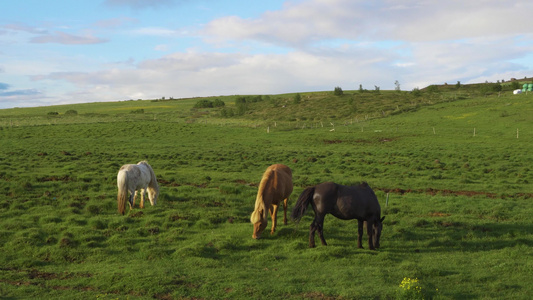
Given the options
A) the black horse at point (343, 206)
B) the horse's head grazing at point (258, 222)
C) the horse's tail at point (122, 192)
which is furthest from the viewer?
the horse's tail at point (122, 192)

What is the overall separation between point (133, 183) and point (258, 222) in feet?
18.7

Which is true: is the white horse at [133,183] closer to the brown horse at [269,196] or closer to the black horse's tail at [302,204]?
the brown horse at [269,196]

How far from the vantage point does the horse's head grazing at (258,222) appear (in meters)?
12.3

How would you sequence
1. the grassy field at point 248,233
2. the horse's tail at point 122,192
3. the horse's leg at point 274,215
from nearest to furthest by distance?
→ the grassy field at point 248,233 < the horse's leg at point 274,215 < the horse's tail at point 122,192

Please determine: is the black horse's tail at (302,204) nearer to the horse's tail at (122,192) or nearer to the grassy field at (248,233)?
the grassy field at (248,233)

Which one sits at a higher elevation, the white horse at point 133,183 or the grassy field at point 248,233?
the white horse at point 133,183

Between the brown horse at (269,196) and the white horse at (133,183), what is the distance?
17.0ft

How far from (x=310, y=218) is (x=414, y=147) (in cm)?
2942

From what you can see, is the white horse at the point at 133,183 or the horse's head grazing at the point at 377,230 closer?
the horse's head grazing at the point at 377,230

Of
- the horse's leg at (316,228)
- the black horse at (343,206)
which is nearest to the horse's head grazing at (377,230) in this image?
the black horse at (343,206)

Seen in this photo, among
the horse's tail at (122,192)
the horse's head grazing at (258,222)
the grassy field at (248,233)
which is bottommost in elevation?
the grassy field at (248,233)

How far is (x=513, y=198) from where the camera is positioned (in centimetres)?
1941

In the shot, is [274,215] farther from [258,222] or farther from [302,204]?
[302,204]

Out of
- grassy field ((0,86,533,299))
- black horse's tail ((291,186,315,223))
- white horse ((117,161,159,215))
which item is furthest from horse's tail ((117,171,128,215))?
black horse's tail ((291,186,315,223))
